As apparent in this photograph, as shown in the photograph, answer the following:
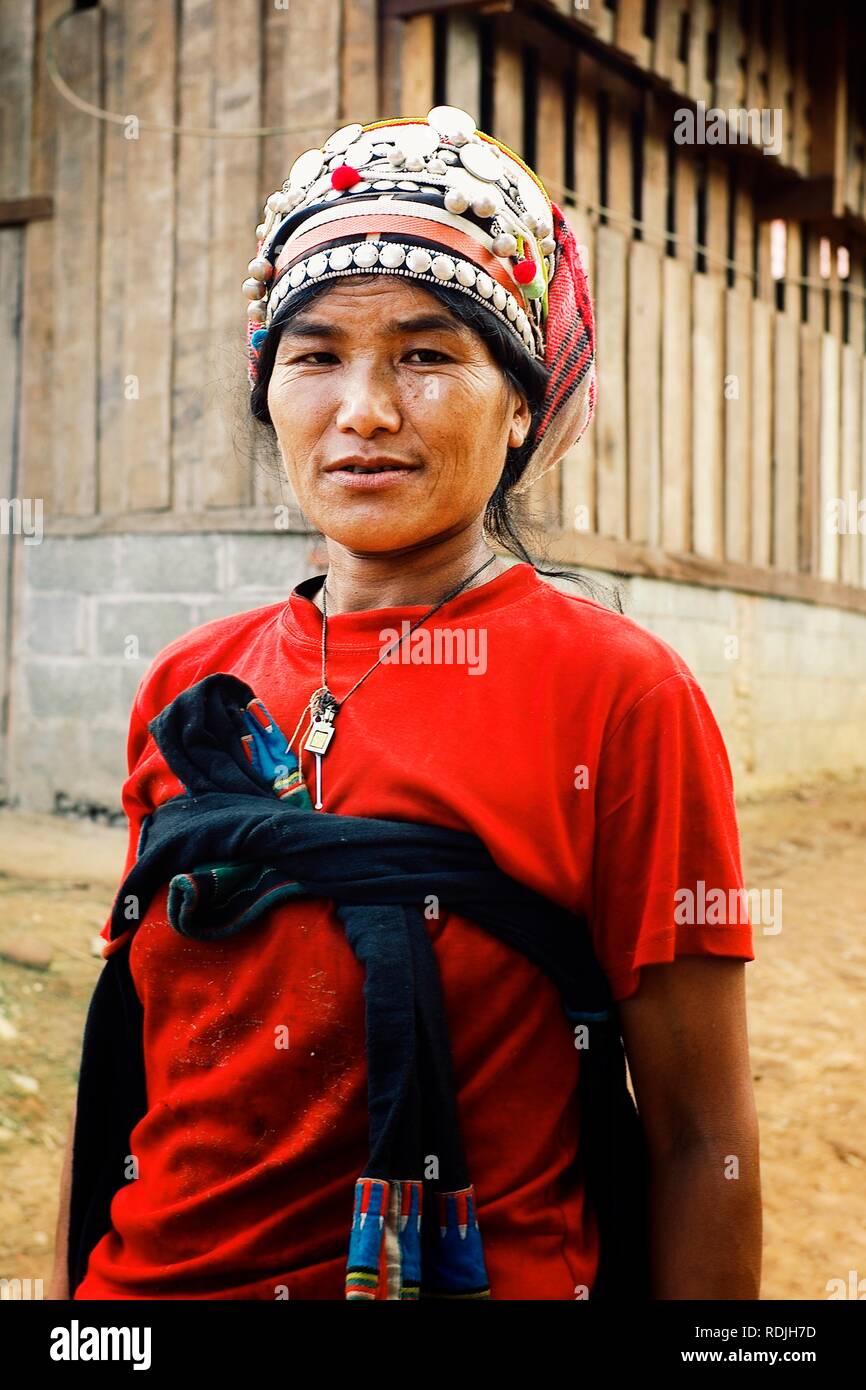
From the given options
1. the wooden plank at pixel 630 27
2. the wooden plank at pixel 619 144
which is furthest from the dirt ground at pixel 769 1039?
the wooden plank at pixel 630 27

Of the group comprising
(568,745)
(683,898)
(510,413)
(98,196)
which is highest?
(98,196)

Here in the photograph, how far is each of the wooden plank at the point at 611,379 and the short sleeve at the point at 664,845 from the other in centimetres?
552

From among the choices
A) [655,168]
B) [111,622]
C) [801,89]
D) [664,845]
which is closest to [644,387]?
[655,168]

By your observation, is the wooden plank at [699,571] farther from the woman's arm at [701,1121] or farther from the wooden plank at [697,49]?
the woman's arm at [701,1121]

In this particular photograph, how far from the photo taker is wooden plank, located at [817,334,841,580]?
9.15m

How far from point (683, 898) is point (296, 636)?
2.04 ft

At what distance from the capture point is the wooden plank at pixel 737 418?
7988mm

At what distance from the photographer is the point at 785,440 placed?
28.3 ft

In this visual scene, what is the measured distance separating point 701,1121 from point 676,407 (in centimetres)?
651

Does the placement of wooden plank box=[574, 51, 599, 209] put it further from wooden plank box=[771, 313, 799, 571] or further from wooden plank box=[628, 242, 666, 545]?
wooden plank box=[771, 313, 799, 571]

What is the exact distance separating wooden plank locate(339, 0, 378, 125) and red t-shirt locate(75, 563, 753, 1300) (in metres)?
4.68

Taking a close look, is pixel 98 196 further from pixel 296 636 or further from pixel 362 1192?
pixel 362 1192

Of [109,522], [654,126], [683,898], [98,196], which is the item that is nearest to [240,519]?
[109,522]

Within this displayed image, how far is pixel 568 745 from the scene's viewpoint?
142 cm
